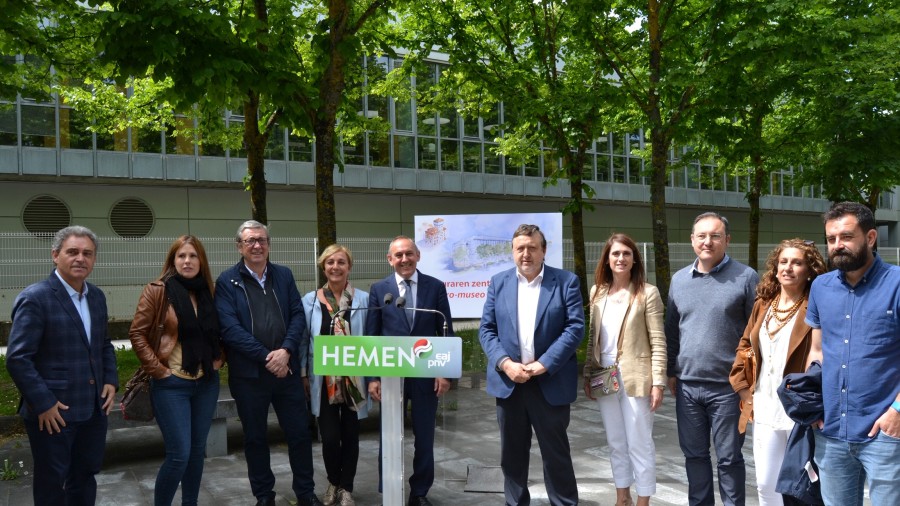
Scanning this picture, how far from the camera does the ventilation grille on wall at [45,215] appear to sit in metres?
19.6

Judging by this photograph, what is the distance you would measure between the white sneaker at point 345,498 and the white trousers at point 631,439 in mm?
1904

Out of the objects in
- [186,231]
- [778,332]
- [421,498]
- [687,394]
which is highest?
[186,231]

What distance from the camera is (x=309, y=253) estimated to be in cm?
1752

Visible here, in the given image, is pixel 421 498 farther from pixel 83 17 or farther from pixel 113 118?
pixel 113 118

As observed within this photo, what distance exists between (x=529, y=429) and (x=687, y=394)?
1066 mm

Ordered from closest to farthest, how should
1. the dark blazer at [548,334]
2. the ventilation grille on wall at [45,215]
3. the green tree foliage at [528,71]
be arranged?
the dark blazer at [548,334], the green tree foliage at [528,71], the ventilation grille on wall at [45,215]

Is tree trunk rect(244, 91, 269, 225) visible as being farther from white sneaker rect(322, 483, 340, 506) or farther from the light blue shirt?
the light blue shirt

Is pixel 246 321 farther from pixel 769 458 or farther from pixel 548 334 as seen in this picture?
pixel 769 458

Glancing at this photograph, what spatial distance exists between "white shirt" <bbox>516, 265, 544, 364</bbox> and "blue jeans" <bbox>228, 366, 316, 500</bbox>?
66.3 inches

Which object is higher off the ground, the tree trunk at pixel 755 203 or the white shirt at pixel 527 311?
the tree trunk at pixel 755 203

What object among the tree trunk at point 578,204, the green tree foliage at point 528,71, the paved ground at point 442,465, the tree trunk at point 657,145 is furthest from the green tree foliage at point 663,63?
the paved ground at point 442,465

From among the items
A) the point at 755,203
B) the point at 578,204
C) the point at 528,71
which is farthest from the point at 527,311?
the point at 755,203

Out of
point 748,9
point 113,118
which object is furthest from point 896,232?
point 113,118

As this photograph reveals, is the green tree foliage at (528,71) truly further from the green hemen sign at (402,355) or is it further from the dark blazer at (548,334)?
the green hemen sign at (402,355)
